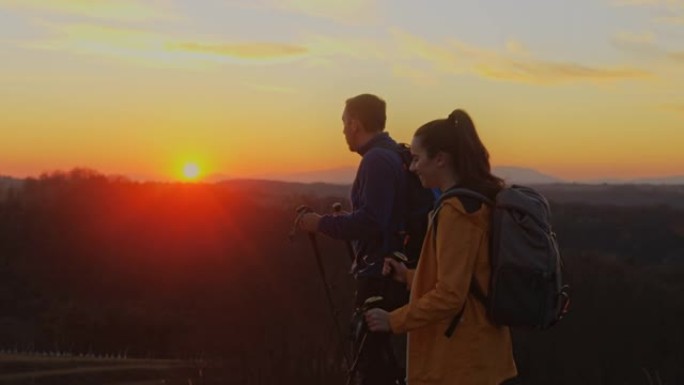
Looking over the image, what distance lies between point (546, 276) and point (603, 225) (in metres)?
68.9

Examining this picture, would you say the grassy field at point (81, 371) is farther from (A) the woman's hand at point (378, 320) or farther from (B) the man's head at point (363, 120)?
(A) the woman's hand at point (378, 320)

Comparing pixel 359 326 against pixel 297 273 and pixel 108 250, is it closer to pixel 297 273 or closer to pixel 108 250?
pixel 297 273

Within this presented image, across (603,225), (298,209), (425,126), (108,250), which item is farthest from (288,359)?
(603,225)

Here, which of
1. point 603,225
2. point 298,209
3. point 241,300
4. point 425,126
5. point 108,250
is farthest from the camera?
point 603,225

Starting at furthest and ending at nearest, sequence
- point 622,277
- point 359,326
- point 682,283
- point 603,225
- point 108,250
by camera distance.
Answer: point 603,225
point 108,250
point 682,283
point 622,277
point 359,326

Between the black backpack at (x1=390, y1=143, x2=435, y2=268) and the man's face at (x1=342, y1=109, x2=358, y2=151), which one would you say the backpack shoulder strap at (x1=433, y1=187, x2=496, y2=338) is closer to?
the black backpack at (x1=390, y1=143, x2=435, y2=268)

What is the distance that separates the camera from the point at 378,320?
4055 millimetres

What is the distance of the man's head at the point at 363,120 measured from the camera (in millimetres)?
5328

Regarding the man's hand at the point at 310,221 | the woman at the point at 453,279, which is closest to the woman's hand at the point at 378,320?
the woman at the point at 453,279

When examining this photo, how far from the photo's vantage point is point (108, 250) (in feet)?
209

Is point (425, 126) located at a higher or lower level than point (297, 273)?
higher

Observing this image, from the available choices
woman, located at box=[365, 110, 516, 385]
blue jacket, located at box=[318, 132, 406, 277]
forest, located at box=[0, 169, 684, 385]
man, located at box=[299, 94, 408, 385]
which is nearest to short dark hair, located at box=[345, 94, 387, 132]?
man, located at box=[299, 94, 408, 385]

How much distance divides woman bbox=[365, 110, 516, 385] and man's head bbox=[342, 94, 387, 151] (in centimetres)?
130

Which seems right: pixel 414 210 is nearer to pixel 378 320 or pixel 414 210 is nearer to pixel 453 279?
pixel 378 320
